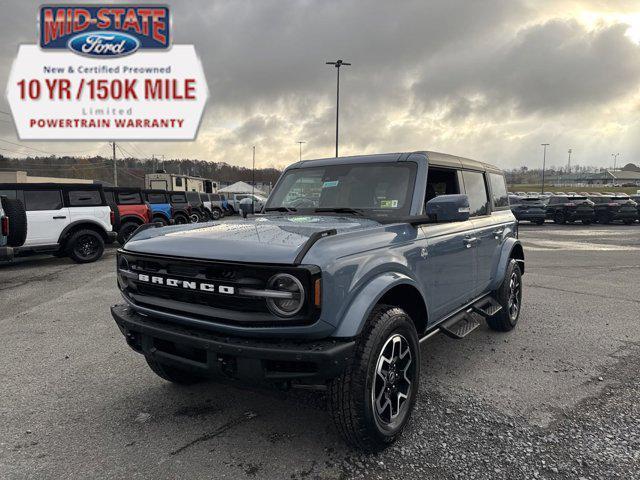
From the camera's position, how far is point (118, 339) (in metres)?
4.87

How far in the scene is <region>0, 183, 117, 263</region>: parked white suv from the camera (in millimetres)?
9727

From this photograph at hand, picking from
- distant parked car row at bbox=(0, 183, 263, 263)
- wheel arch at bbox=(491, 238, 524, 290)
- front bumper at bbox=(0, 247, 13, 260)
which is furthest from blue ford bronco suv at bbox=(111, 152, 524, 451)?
distant parked car row at bbox=(0, 183, 263, 263)

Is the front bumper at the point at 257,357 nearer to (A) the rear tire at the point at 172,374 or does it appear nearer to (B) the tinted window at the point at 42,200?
(A) the rear tire at the point at 172,374

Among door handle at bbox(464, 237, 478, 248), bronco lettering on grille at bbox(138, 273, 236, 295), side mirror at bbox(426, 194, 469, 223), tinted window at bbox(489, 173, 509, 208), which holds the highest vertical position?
tinted window at bbox(489, 173, 509, 208)

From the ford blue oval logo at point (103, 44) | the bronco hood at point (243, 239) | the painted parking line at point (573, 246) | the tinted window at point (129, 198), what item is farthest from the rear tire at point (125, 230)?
the painted parking line at point (573, 246)

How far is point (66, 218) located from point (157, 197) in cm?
712

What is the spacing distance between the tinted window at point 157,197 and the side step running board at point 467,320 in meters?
15.0

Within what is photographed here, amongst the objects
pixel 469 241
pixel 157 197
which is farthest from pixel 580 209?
pixel 469 241

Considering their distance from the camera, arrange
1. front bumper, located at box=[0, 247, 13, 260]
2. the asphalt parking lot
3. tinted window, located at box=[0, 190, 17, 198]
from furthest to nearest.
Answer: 1. tinted window, located at box=[0, 190, 17, 198]
2. front bumper, located at box=[0, 247, 13, 260]
3. the asphalt parking lot

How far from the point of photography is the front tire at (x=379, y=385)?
2.46m

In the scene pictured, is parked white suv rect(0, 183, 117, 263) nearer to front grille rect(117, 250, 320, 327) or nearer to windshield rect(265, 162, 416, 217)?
windshield rect(265, 162, 416, 217)

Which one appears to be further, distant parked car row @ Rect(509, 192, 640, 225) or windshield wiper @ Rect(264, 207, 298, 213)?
distant parked car row @ Rect(509, 192, 640, 225)

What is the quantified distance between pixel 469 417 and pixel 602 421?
2.98 ft
